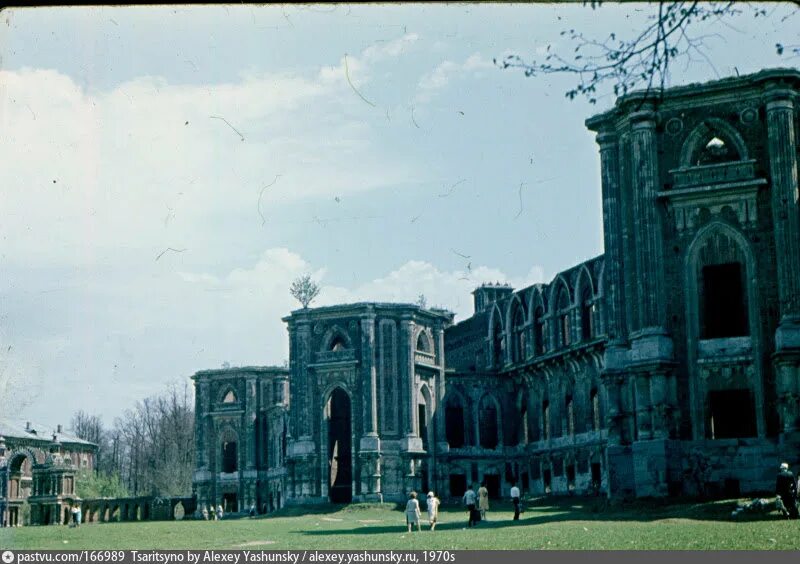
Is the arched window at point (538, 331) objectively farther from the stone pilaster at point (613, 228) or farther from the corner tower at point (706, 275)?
the corner tower at point (706, 275)

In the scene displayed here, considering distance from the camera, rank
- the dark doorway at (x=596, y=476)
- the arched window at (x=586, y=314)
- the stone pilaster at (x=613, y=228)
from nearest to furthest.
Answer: the stone pilaster at (x=613, y=228) < the dark doorway at (x=596, y=476) < the arched window at (x=586, y=314)

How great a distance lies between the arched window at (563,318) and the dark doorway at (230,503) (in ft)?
94.6

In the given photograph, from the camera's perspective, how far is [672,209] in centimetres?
3588

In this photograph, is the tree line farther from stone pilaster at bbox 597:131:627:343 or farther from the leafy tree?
stone pilaster at bbox 597:131:627:343

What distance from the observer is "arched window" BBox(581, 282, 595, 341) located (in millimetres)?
52656

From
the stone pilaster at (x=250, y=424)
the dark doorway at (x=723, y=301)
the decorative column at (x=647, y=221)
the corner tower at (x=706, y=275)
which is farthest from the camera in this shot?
the stone pilaster at (x=250, y=424)

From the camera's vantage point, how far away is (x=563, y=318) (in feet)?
182

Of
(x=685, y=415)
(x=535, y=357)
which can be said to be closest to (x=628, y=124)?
(x=685, y=415)

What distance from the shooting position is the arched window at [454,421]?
200 feet

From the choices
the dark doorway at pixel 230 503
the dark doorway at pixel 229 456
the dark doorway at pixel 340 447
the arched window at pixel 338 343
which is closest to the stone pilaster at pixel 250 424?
the dark doorway at pixel 229 456

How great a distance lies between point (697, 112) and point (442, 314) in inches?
1093

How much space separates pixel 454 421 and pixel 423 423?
8.15 feet

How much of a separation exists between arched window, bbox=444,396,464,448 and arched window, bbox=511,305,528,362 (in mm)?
4060

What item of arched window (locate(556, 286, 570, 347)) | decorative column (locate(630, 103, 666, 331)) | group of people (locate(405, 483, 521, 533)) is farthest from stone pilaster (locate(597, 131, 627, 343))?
arched window (locate(556, 286, 570, 347))
